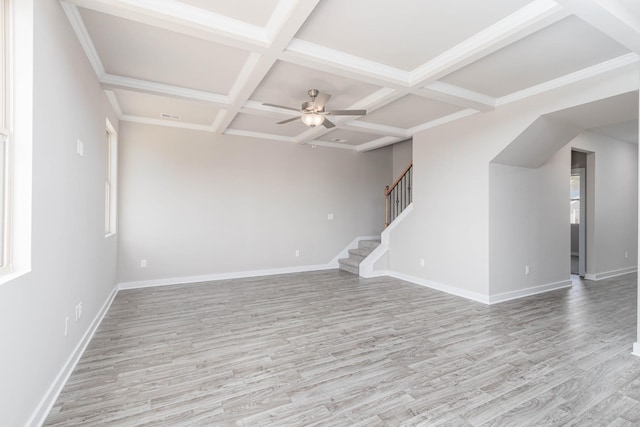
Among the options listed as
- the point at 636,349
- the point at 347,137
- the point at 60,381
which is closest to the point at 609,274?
the point at 636,349

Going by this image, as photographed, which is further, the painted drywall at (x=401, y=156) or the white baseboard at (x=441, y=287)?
the painted drywall at (x=401, y=156)

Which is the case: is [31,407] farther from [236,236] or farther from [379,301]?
[236,236]

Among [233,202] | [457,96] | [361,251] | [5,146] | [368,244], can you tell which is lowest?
[361,251]

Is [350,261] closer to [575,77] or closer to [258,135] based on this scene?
[258,135]

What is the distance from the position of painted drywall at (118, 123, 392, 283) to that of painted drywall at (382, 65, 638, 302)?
175cm

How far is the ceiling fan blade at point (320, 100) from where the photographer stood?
141 inches

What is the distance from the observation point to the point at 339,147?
7000 millimetres

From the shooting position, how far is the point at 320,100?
11.9ft

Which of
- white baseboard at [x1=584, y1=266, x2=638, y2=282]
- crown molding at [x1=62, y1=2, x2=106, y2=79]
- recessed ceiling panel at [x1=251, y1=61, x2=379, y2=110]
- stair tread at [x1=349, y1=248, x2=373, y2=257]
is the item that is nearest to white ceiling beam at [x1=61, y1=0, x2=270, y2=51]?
crown molding at [x1=62, y1=2, x2=106, y2=79]

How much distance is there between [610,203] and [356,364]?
6.61 meters

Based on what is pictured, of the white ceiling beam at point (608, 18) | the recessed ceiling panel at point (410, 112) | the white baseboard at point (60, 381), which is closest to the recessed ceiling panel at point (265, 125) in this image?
the recessed ceiling panel at point (410, 112)

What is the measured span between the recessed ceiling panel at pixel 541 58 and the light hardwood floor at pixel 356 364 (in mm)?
2834

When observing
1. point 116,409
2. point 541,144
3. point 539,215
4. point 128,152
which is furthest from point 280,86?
point 539,215

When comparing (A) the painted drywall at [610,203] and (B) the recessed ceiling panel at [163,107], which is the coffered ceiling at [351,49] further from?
(A) the painted drywall at [610,203]
